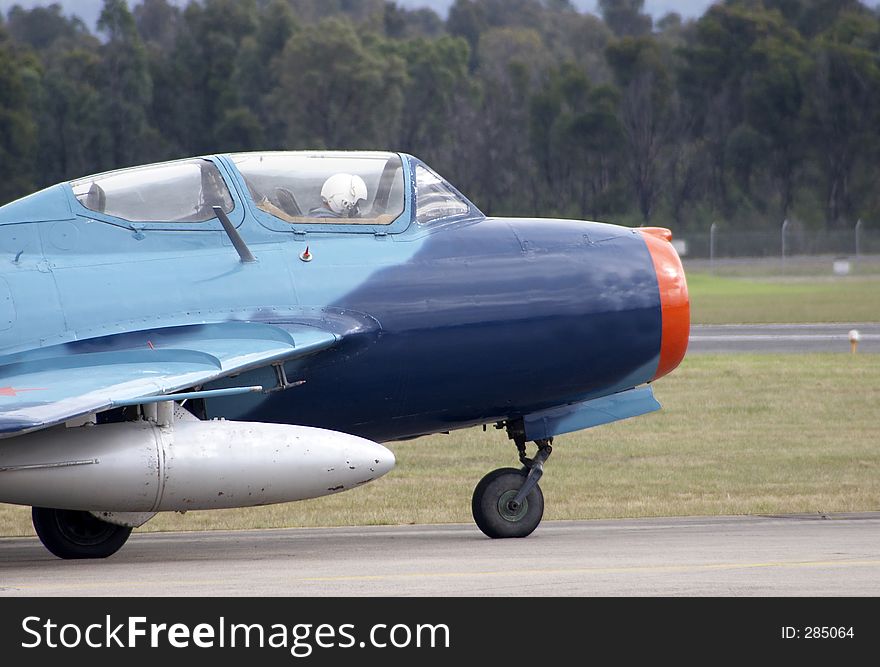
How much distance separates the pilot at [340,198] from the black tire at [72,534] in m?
2.75

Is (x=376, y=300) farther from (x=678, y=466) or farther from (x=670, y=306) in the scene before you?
(x=678, y=466)

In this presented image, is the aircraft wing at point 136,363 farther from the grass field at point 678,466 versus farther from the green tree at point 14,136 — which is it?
the green tree at point 14,136

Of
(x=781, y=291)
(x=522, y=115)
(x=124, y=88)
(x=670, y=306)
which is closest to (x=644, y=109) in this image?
(x=522, y=115)

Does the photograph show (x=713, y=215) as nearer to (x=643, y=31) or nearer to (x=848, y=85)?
(x=848, y=85)

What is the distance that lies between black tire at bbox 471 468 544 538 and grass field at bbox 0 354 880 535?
1.77 m

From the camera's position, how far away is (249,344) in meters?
9.73

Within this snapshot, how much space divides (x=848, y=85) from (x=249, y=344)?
7676 centimetres

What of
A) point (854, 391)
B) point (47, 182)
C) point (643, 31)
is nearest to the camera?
point (854, 391)

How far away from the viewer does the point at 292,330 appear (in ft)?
32.8

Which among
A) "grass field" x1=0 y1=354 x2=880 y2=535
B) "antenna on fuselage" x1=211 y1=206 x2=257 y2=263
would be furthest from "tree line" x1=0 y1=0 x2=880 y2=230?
"antenna on fuselage" x1=211 y1=206 x2=257 y2=263

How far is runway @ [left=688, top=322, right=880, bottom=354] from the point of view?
30.5 m

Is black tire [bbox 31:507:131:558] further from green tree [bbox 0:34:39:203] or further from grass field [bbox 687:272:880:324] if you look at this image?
green tree [bbox 0:34:39:203]

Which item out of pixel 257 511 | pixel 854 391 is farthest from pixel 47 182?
pixel 257 511

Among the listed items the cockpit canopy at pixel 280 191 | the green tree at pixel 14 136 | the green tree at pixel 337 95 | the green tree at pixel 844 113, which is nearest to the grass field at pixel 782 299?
the green tree at pixel 844 113
